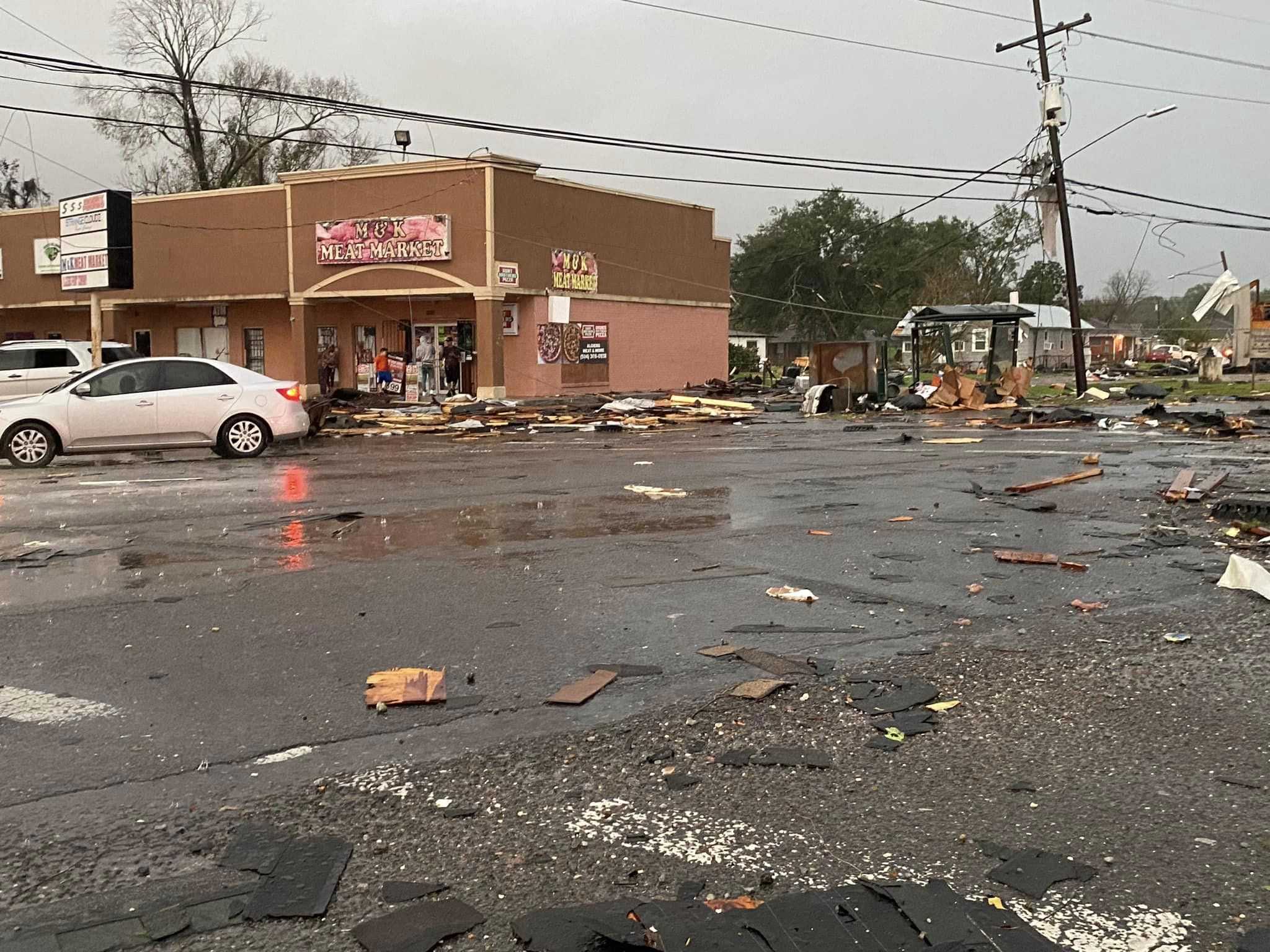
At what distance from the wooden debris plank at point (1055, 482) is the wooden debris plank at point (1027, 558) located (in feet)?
11.8

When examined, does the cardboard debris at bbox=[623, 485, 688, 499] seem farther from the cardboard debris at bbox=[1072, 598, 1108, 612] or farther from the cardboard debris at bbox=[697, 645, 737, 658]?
the cardboard debris at bbox=[697, 645, 737, 658]

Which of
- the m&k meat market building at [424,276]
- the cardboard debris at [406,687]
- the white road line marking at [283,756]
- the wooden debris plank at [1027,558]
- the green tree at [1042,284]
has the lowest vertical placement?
the white road line marking at [283,756]

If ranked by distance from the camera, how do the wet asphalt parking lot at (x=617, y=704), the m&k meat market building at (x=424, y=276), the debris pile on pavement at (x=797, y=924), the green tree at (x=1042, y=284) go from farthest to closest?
the green tree at (x=1042, y=284) → the m&k meat market building at (x=424, y=276) → the wet asphalt parking lot at (x=617, y=704) → the debris pile on pavement at (x=797, y=924)

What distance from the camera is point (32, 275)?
42.5 metres

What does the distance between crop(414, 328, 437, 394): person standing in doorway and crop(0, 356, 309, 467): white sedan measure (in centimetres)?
1793

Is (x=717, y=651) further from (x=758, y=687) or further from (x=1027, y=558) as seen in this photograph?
(x=1027, y=558)

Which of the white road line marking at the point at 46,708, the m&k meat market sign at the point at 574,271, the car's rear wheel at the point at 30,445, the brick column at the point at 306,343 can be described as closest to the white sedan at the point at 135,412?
the car's rear wheel at the point at 30,445

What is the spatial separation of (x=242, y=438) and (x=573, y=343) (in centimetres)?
1981

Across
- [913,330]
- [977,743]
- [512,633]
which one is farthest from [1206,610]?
[913,330]

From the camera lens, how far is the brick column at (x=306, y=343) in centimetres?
3531

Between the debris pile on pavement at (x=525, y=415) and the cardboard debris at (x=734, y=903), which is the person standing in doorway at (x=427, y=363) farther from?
the cardboard debris at (x=734, y=903)

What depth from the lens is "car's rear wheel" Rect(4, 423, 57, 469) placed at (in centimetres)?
1583

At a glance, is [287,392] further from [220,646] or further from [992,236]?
[992,236]

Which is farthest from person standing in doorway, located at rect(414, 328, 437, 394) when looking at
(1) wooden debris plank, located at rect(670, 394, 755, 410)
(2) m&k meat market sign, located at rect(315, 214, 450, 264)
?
(1) wooden debris plank, located at rect(670, 394, 755, 410)
